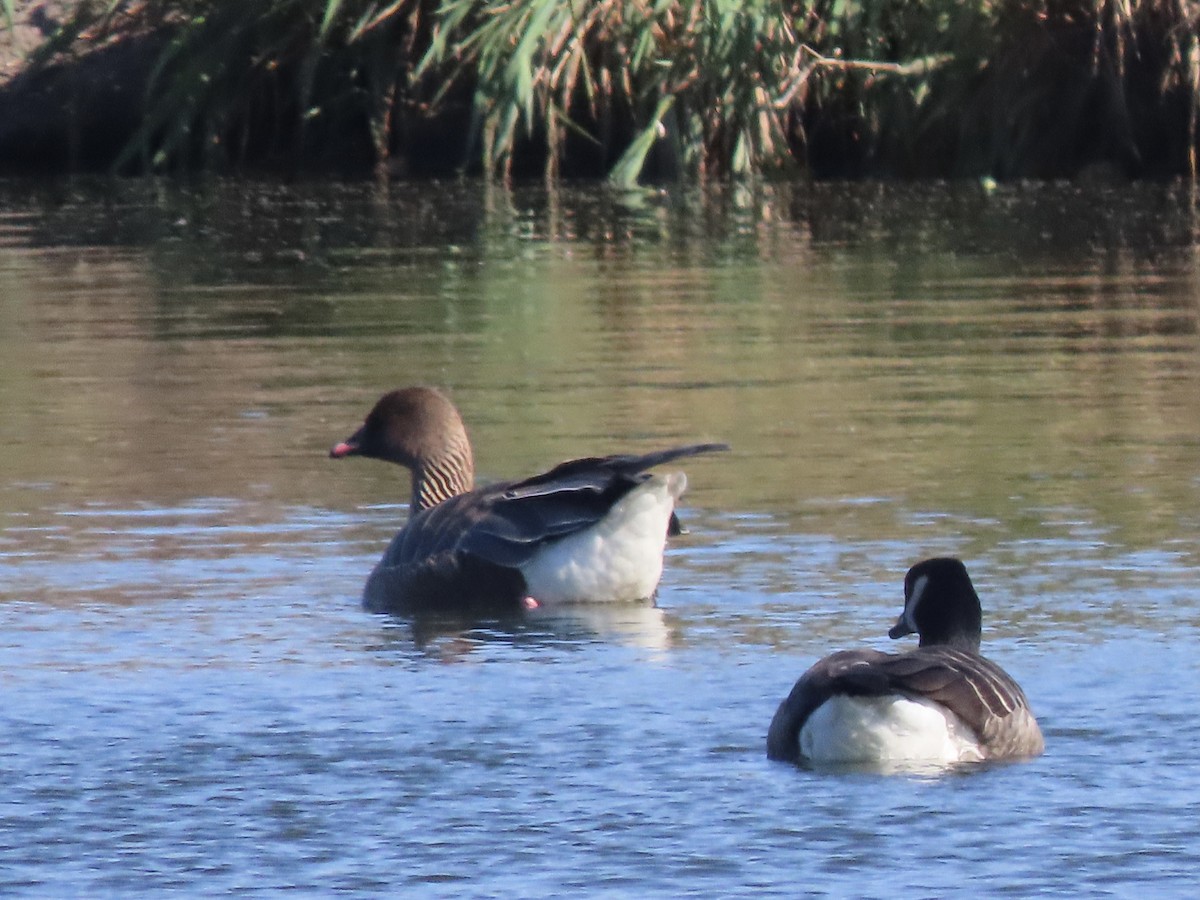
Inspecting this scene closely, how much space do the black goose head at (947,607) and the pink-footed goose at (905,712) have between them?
388 mm

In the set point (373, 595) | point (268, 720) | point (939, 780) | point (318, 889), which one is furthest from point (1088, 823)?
point (373, 595)

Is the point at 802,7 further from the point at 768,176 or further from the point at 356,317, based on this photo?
the point at 356,317

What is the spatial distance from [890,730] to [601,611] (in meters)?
2.15

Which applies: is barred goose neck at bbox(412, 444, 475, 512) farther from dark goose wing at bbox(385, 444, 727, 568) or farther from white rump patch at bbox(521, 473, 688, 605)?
white rump patch at bbox(521, 473, 688, 605)

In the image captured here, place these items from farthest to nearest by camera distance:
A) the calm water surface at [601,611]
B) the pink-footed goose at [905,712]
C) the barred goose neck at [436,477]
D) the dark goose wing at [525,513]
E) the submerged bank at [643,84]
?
the submerged bank at [643,84] < the barred goose neck at [436,477] < the dark goose wing at [525,513] < the pink-footed goose at [905,712] < the calm water surface at [601,611]

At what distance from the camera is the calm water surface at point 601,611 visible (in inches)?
206

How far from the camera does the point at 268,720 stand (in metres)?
6.25

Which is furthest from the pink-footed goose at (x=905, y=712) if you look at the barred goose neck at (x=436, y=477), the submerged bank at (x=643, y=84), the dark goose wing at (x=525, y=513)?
the submerged bank at (x=643, y=84)

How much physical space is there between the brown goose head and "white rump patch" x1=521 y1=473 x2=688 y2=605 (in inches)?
40.6

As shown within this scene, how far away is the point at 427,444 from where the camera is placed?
28.4 feet

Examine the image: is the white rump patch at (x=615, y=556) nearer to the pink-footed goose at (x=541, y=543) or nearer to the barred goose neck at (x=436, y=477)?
the pink-footed goose at (x=541, y=543)

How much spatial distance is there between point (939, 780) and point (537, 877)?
1.04 m

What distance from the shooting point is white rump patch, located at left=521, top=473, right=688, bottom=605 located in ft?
24.7

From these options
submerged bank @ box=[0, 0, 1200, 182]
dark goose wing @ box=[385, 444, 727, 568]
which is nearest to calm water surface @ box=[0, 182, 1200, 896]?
dark goose wing @ box=[385, 444, 727, 568]
